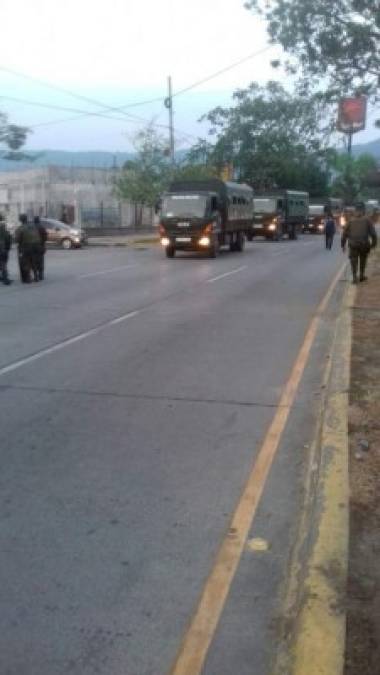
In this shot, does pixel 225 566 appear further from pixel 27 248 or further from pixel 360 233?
pixel 27 248

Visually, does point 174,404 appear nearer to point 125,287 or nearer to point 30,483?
point 30,483

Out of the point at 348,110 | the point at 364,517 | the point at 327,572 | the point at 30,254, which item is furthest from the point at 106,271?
the point at 327,572

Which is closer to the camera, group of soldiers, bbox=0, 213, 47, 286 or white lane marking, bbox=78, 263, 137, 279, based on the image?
group of soldiers, bbox=0, 213, 47, 286

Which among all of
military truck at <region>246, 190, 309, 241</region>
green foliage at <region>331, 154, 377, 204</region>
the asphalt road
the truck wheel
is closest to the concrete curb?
the asphalt road

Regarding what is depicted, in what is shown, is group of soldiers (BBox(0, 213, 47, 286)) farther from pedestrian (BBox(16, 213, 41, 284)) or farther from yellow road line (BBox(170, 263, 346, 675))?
yellow road line (BBox(170, 263, 346, 675))

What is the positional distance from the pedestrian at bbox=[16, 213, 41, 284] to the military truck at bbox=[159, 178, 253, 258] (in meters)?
8.97

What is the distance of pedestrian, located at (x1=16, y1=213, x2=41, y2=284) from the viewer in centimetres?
1898

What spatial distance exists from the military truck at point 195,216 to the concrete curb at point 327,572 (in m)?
22.0

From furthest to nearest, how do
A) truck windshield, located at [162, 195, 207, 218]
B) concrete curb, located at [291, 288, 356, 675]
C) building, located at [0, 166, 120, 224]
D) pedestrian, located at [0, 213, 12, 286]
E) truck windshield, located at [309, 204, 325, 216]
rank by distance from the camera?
truck windshield, located at [309, 204, 325, 216], building, located at [0, 166, 120, 224], truck windshield, located at [162, 195, 207, 218], pedestrian, located at [0, 213, 12, 286], concrete curb, located at [291, 288, 356, 675]

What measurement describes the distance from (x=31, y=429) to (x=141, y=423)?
2.95ft

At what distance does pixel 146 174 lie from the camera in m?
50.7

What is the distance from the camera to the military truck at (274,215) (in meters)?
42.8

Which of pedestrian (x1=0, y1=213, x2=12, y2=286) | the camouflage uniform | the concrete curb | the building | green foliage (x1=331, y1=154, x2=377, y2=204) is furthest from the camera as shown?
green foliage (x1=331, y1=154, x2=377, y2=204)

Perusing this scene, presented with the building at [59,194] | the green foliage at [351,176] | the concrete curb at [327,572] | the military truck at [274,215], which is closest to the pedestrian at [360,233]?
the concrete curb at [327,572]
